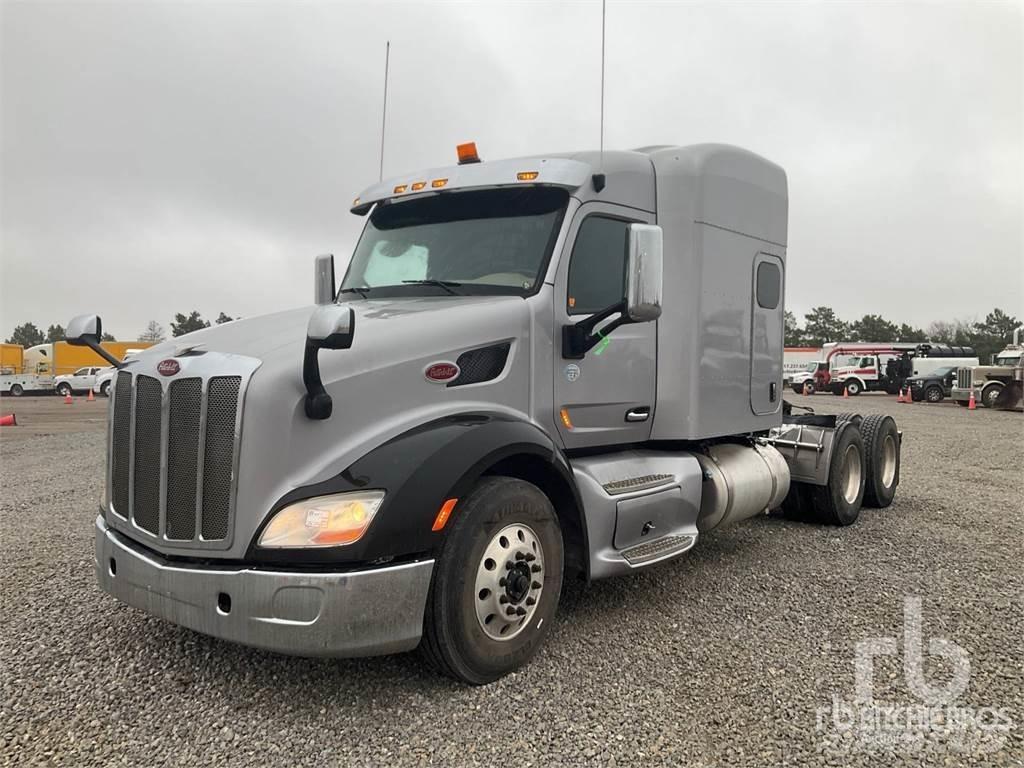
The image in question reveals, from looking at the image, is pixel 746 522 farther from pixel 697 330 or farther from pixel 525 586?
pixel 525 586

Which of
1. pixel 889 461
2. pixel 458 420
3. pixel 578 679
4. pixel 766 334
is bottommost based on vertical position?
pixel 578 679

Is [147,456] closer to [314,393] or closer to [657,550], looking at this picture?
[314,393]

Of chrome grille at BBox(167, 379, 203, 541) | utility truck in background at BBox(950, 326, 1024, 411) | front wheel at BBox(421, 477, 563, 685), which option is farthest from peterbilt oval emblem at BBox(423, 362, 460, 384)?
utility truck in background at BBox(950, 326, 1024, 411)

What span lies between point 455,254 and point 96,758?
317 centimetres

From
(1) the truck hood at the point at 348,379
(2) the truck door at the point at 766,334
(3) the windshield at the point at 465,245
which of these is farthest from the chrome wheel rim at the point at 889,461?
(1) the truck hood at the point at 348,379

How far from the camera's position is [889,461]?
326 inches

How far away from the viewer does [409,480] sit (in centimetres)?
323

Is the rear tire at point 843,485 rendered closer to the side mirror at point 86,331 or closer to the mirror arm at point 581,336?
the mirror arm at point 581,336

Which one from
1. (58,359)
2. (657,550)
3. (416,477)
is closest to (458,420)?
(416,477)

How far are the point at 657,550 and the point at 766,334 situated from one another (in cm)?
259

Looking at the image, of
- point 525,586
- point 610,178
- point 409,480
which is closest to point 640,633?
point 525,586

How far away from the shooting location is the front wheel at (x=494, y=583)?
3390 mm

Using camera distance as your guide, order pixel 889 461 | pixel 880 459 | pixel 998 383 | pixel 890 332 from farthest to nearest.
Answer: pixel 890 332, pixel 998 383, pixel 889 461, pixel 880 459

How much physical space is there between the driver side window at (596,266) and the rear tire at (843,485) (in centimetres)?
364
